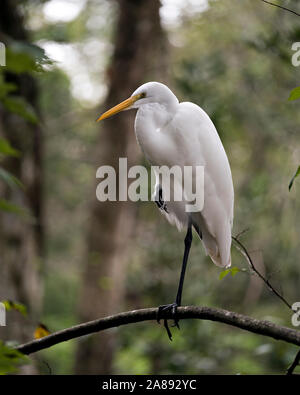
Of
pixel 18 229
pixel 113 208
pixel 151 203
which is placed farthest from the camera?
pixel 151 203

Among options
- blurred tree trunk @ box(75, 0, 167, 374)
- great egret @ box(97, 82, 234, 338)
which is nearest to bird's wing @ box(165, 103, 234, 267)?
great egret @ box(97, 82, 234, 338)

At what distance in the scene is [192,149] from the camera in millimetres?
1590

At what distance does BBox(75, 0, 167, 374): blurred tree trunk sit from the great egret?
2053mm

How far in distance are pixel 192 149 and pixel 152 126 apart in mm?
160

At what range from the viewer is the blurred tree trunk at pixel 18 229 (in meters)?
2.73

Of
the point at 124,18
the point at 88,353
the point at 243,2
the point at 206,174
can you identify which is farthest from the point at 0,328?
the point at 243,2

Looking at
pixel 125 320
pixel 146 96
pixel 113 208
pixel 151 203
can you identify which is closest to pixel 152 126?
pixel 146 96

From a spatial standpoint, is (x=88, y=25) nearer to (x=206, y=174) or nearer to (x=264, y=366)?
(x=264, y=366)

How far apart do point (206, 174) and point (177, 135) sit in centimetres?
17

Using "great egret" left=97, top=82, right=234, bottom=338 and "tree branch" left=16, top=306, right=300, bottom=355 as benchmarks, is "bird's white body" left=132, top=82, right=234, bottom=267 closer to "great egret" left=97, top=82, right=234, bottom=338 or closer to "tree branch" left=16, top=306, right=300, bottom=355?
"great egret" left=97, top=82, right=234, bottom=338

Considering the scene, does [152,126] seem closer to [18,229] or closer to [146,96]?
[146,96]

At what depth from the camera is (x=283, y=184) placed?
14.2 ft

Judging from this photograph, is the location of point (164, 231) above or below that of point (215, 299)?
above

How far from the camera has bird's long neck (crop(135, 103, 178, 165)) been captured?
1490 mm
